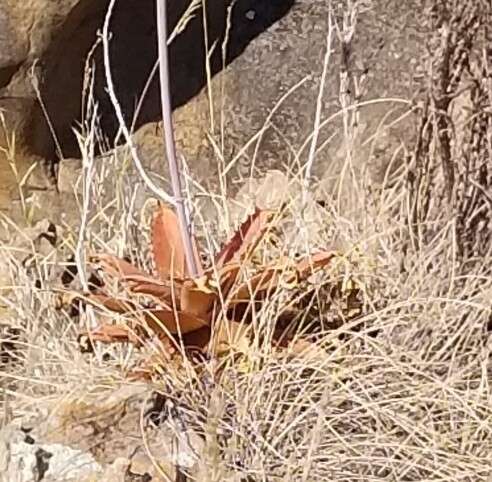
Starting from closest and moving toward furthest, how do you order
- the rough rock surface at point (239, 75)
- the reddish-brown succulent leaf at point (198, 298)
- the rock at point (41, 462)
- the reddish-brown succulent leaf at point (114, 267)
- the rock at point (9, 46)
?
the rock at point (41, 462) < the reddish-brown succulent leaf at point (198, 298) < the reddish-brown succulent leaf at point (114, 267) < the rock at point (9, 46) < the rough rock surface at point (239, 75)

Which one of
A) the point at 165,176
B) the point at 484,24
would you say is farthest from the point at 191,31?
the point at 484,24

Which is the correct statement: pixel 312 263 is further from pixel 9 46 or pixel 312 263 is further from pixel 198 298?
pixel 9 46

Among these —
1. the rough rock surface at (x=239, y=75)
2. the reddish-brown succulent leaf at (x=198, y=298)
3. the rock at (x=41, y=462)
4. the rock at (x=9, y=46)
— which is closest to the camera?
the rock at (x=41, y=462)

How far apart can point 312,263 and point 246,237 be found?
5.4 inches

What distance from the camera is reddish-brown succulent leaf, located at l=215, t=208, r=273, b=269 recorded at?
2.42 meters

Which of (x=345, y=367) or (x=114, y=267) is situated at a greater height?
(x=114, y=267)

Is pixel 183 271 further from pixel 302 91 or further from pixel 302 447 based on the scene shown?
pixel 302 91

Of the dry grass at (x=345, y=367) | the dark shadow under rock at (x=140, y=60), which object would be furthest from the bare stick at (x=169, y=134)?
the dark shadow under rock at (x=140, y=60)

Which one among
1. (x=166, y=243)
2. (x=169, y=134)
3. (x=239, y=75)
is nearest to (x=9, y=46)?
(x=239, y=75)

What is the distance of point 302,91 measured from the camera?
137 inches

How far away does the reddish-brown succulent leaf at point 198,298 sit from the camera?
2.29m

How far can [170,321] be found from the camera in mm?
2318

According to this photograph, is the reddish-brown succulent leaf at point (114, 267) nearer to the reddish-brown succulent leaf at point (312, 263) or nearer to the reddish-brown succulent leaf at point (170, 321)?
the reddish-brown succulent leaf at point (170, 321)

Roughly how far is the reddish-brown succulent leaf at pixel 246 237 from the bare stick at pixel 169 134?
0.08 metres
